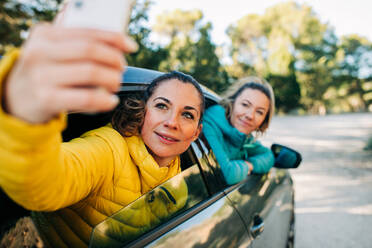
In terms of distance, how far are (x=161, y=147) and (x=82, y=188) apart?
1.63 ft

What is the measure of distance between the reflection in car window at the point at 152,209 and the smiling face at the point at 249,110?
3.45ft

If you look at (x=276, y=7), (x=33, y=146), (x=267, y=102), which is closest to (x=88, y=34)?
(x=33, y=146)

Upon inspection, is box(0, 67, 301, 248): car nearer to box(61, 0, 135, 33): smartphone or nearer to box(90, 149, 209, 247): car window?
box(90, 149, 209, 247): car window

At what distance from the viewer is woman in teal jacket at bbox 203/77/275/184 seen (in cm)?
190

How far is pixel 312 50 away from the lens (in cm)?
2947

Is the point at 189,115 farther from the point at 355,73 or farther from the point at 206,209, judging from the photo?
the point at 355,73

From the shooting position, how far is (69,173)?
748 mm

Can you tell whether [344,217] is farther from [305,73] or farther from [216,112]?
[305,73]

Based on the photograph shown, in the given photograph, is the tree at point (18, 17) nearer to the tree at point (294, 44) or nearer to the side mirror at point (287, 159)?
the side mirror at point (287, 159)

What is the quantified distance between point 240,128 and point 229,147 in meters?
0.25

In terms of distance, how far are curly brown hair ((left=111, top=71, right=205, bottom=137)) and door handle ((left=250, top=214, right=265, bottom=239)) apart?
98 cm

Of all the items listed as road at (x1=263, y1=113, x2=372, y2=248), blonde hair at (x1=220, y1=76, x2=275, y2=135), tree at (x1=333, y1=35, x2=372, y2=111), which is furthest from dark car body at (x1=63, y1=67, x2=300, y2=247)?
tree at (x1=333, y1=35, x2=372, y2=111)

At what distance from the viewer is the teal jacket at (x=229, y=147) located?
1813mm

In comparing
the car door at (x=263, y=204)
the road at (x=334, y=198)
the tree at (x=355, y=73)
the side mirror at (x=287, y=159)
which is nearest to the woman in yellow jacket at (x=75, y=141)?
the car door at (x=263, y=204)
